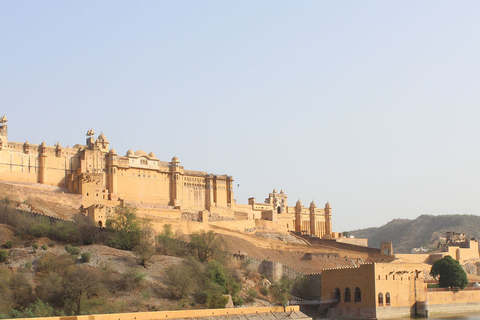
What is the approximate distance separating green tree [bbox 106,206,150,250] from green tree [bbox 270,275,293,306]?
10.3 metres

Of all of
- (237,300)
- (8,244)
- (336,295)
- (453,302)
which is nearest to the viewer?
(237,300)

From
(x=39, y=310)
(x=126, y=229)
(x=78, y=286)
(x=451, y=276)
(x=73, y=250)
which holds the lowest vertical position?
(x=451, y=276)

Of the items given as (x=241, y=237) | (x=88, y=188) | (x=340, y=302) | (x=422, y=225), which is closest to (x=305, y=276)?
(x=340, y=302)

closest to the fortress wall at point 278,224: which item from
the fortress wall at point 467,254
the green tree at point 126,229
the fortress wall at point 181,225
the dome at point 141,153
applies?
the fortress wall at point 181,225

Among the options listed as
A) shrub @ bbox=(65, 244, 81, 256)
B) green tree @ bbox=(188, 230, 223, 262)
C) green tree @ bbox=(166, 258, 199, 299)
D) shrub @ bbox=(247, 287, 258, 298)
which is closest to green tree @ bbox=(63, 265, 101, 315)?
shrub @ bbox=(65, 244, 81, 256)

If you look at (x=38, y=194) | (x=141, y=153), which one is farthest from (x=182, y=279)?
(x=141, y=153)

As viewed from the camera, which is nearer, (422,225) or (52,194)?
(52,194)

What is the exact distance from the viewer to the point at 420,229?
14050 centimetres

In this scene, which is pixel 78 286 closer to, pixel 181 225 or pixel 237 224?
pixel 181 225

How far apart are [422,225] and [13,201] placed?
107263 millimetres

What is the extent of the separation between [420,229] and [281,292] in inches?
3968

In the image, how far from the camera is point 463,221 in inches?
5669

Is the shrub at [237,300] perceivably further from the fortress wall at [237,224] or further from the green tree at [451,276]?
the green tree at [451,276]

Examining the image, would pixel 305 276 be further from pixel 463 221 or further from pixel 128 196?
pixel 463 221
